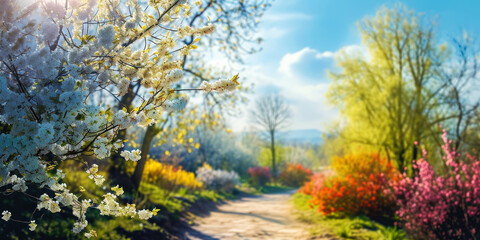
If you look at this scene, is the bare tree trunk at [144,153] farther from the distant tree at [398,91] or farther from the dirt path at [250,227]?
the distant tree at [398,91]

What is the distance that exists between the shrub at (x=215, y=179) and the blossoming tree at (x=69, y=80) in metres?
13.7

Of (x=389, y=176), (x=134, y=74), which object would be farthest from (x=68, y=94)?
(x=389, y=176)

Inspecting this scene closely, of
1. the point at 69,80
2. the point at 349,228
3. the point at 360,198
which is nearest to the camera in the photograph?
the point at 69,80

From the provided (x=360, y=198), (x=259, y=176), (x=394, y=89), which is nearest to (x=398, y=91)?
(x=394, y=89)

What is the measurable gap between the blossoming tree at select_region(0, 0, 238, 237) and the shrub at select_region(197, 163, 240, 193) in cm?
1370

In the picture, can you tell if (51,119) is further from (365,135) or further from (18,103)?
(365,135)

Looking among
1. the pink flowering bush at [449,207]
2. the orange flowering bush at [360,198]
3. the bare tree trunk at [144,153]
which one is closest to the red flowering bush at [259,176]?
the orange flowering bush at [360,198]

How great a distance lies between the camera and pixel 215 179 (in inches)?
656

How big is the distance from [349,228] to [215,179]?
10.1 m

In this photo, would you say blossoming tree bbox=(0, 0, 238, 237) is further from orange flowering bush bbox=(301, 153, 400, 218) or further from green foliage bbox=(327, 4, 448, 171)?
green foliage bbox=(327, 4, 448, 171)

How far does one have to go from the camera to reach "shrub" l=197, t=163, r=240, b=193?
52.6ft

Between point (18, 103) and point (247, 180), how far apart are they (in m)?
26.8

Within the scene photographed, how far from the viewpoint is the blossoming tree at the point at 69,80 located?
157 centimetres

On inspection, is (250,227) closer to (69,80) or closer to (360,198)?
(360,198)
